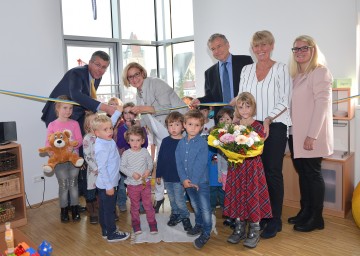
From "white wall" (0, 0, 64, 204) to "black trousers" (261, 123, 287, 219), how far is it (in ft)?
9.50

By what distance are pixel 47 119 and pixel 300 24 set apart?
10.8 ft

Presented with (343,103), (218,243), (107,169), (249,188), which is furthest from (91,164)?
(343,103)

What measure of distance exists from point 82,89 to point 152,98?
87 centimetres

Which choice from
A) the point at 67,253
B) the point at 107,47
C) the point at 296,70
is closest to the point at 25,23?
the point at 107,47

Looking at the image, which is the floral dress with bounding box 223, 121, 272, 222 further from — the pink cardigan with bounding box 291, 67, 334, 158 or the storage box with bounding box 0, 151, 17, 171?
the storage box with bounding box 0, 151, 17, 171

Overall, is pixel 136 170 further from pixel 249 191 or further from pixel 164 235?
pixel 249 191

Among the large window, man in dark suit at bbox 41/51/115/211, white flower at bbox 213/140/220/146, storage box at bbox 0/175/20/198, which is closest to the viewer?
white flower at bbox 213/140/220/146

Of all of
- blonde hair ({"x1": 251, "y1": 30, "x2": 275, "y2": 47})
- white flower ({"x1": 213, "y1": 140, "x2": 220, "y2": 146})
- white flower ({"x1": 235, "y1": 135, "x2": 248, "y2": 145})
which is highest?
blonde hair ({"x1": 251, "y1": 30, "x2": 275, "y2": 47})

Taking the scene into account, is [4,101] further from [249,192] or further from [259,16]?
[259,16]

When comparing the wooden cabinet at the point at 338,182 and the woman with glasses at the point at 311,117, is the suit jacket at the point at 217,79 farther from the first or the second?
the wooden cabinet at the point at 338,182

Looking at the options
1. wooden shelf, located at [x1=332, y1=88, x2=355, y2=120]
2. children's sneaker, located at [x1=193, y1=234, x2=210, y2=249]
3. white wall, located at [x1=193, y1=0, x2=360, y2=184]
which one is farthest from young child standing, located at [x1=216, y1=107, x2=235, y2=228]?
white wall, located at [x1=193, y1=0, x2=360, y2=184]

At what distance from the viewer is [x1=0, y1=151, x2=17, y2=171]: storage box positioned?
3700 mm

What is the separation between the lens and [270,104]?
304 centimetres

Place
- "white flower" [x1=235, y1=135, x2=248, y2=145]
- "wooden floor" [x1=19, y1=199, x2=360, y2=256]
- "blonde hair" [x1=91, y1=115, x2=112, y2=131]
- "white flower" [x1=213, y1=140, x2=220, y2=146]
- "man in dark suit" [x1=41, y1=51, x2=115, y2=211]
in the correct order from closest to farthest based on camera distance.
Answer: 1. "white flower" [x1=235, y1=135, x2=248, y2=145]
2. "white flower" [x1=213, y1=140, x2=220, y2=146]
3. "wooden floor" [x1=19, y1=199, x2=360, y2=256]
4. "blonde hair" [x1=91, y1=115, x2=112, y2=131]
5. "man in dark suit" [x1=41, y1=51, x2=115, y2=211]
